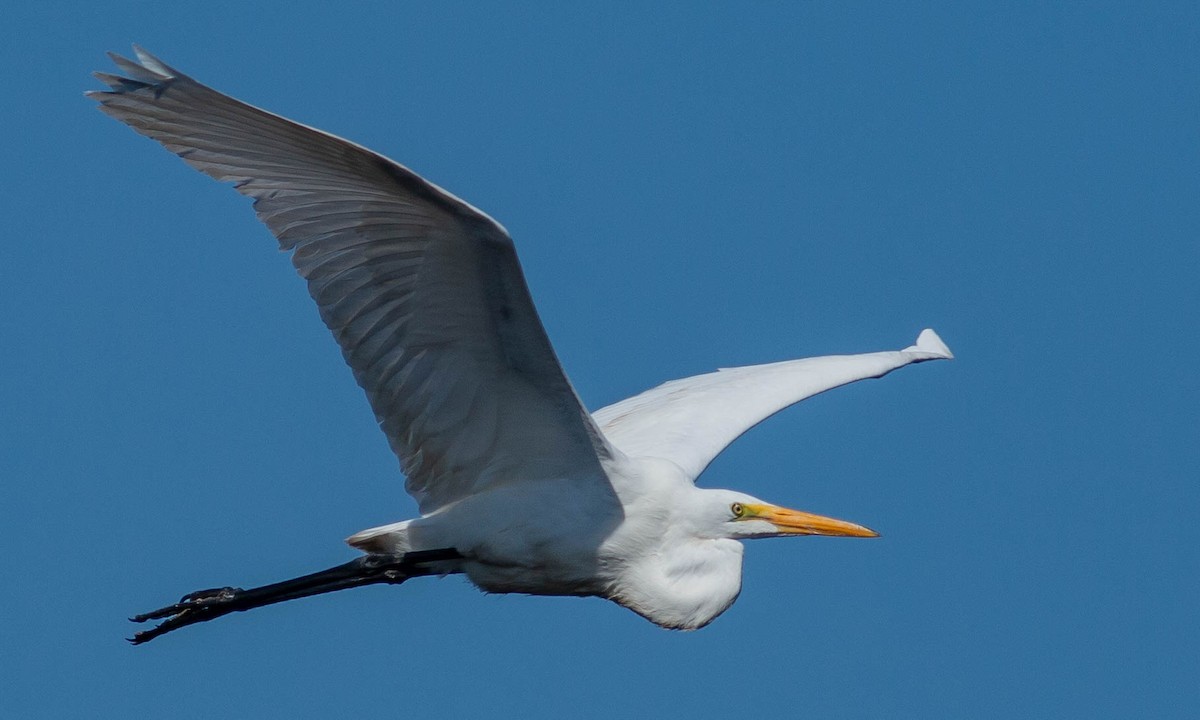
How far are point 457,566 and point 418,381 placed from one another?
1064 mm

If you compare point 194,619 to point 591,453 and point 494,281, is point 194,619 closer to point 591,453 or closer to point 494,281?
point 591,453

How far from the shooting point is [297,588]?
308 inches

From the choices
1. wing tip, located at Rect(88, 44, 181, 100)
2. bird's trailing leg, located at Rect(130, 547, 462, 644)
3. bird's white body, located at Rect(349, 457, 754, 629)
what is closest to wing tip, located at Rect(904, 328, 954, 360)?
bird's white body, located at Rect(349, 457, 754, 629)

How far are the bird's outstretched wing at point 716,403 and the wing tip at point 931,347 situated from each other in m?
0.01

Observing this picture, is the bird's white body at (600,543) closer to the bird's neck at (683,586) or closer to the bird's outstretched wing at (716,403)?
the bird's neck at (683,586)

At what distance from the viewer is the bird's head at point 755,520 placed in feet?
24.8

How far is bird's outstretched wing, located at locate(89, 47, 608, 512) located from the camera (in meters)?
6.10

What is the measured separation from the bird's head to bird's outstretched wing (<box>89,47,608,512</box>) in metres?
0.75

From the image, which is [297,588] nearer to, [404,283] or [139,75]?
[404,283]

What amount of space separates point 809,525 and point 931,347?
9.92 ft

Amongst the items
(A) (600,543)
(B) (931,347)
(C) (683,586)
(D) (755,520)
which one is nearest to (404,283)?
(A) (600,543)

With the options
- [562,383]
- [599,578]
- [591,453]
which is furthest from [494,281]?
[599,578]

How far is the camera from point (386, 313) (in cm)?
670

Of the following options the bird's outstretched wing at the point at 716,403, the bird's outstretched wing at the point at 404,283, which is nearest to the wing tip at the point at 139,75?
the bird's outstretched wing at the point at 404,283
